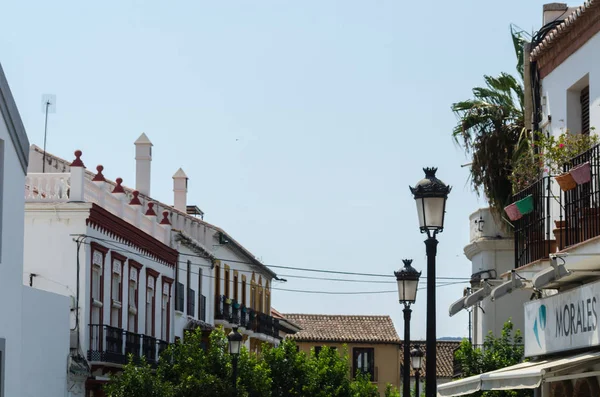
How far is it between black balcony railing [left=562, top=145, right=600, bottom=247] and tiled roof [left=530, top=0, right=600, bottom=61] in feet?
6.98

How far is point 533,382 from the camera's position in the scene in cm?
1343

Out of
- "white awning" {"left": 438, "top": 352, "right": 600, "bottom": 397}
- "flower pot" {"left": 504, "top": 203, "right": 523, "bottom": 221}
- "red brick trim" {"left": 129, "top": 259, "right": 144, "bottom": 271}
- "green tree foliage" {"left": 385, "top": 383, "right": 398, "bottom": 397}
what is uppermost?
"red brick trim" {"left": 129, "top": 259, "right": 144, "bottom": 271}

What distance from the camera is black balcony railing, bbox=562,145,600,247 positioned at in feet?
46.7

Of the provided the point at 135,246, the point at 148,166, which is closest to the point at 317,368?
the point at 135,246

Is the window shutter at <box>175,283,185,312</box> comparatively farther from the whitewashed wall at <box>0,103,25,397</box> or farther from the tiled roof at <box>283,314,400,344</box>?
the tiled roof at <box>283,314,400,344</box>

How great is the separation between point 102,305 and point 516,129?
1089cm

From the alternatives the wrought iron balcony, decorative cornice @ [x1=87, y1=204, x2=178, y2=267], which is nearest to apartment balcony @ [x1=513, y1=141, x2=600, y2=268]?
decorative cornice @ [x1=87, y1=204, x2=178, y2=267]

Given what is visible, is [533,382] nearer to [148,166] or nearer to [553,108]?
[553,108]

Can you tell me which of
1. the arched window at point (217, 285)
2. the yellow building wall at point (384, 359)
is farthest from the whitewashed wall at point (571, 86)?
the yellow building wall at point (384, 359)

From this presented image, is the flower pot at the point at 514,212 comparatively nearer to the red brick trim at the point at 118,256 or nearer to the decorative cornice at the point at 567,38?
the decorative cornice at the point at 567,38

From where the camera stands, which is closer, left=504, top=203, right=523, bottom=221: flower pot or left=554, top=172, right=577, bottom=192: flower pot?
left=554, top=172, right=577, bottom=192: flower pot

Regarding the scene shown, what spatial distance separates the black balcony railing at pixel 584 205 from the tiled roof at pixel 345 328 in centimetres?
5866

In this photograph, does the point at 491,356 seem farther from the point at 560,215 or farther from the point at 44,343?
the point at 560,215

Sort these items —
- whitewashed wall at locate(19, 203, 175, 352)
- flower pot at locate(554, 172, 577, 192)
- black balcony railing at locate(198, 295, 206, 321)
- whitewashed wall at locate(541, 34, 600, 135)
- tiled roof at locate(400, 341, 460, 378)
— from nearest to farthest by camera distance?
flower pot at locate(554, 172, 577, 192) → whitewashed wall at locate(541, 34, 600, 135) → whitewashed wall at locate(19, 203, 175, 352) → black balcony railing at locate(198, 295, 206, 321) → tiled roof at locate(400, 341, 460, 378)
